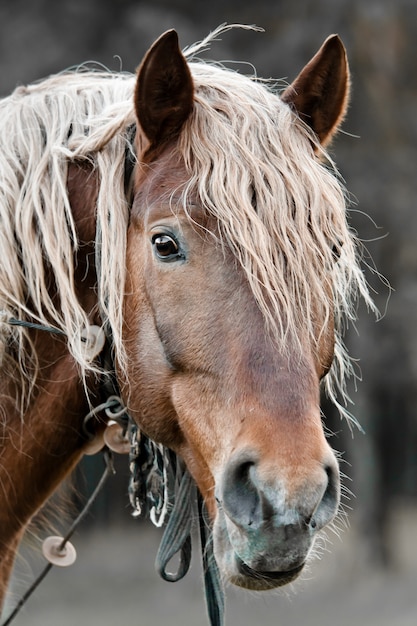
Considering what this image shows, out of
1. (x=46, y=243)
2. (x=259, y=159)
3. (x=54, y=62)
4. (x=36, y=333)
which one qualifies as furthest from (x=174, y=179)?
(x=54, y=62)

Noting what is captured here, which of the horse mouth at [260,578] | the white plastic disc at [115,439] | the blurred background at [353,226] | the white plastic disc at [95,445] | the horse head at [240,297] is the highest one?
the horse head at [240,297]

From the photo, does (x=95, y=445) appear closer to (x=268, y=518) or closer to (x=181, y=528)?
(x=181, y=528)

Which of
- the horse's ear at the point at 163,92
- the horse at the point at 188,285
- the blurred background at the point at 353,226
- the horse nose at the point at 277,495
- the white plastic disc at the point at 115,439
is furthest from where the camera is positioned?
the blurred background at the point at 353,226

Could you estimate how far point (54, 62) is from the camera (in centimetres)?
932

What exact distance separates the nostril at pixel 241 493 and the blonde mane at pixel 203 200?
0.35 meters

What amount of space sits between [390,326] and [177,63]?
8.69m

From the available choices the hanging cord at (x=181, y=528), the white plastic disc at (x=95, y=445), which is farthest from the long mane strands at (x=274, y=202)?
the white plastic disc at (x=95, y=445)

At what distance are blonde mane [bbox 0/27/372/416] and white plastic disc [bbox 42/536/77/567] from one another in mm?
667

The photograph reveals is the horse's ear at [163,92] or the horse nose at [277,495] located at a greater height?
the horse's ear at [163,92]

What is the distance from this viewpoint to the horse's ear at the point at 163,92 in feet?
8.27

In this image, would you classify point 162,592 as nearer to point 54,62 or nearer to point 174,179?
point 54,62

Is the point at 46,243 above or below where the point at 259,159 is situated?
below

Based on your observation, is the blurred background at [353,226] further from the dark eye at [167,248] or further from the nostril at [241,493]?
the nostril at [241,493]

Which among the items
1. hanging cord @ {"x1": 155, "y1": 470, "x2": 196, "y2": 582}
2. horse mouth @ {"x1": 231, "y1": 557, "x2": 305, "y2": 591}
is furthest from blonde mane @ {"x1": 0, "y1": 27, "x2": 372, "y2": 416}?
horse mouth @ {"x1": 231, "y1": 557, "x2": 305, "y2": 591}
